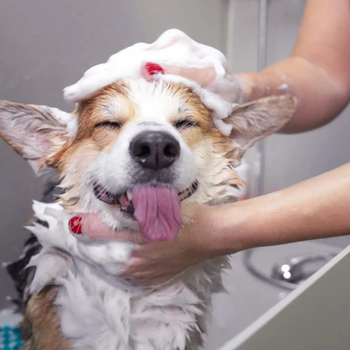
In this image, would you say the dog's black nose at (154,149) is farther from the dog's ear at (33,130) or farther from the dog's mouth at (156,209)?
the dog's ear at (33,130)

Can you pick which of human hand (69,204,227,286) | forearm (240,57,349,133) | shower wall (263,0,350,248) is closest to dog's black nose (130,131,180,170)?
human hand (69,204,227,286)

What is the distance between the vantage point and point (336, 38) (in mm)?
989

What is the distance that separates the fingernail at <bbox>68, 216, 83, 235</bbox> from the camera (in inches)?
24.2

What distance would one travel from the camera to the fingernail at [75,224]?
61cm

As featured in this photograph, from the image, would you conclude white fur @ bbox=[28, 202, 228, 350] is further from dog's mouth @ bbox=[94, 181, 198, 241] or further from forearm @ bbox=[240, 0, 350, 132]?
forearm @ bbox=[240, 0, 350, 132]

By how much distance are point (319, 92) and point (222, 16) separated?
13.0 inches

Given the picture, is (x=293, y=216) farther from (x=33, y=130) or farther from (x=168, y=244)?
(x=33, y=130)

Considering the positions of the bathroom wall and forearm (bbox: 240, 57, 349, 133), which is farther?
forearm (bbox: 240, 57, 349, 133)

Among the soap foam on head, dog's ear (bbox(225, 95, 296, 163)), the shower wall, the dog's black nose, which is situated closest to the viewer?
the dog's black nose

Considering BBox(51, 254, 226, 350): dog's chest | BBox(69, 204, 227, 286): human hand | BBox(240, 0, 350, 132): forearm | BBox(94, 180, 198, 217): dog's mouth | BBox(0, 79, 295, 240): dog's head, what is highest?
BBox(240, 0, 350, 132): forearm

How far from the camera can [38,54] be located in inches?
23.5

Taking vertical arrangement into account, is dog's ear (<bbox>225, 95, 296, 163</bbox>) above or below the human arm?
above

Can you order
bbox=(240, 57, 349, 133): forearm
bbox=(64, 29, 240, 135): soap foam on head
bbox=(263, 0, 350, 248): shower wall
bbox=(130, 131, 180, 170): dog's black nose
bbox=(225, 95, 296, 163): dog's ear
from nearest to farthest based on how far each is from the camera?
1. bbox=(130, 131, 180, 170): dog's black nose
2. bbox=(64, 29, 240, 135): soap foam on head
3. bbox=(225, 95, 296, 163): dog's ear
4. bbox=(240, 57, 349, 133): forearm
5. bbox=(263, 0, 350, 248): shower wall

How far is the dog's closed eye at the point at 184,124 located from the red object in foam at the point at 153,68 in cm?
10
